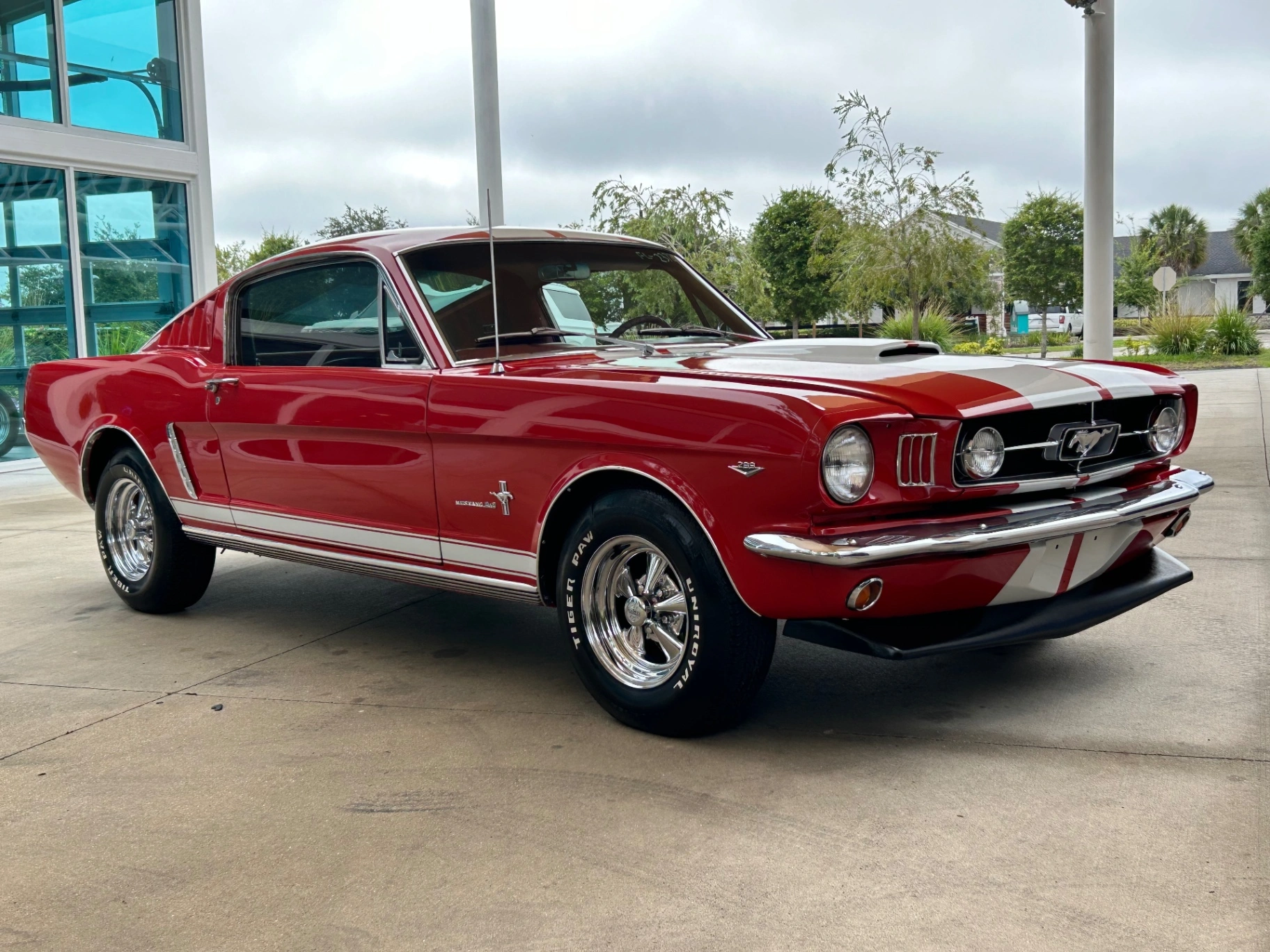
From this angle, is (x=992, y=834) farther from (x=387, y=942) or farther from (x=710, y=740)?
(x=387, y=942)

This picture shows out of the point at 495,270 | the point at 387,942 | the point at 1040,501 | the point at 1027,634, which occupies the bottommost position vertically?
the point at 387,942

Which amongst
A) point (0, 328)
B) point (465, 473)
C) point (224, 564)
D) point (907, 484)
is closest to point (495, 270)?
point (465, 473)

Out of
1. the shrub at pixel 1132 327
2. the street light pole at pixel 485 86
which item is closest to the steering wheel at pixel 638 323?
the street light pole at pixel 485 86

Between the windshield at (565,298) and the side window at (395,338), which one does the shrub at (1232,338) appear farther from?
the side window at (395,338)

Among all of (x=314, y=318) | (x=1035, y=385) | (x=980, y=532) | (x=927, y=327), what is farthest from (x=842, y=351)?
(x=927, y=327)

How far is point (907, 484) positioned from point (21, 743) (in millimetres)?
2725

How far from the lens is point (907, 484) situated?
3180 millimetres

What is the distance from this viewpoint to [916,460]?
10.4ft

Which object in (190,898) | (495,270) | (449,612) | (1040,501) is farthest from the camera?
(449,612)

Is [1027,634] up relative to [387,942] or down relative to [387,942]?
up

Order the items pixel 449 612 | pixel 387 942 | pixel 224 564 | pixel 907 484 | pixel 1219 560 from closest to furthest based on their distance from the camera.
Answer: pixel 387 942, pixel 907 484, pixel 449 612, pixel 1219 560, pixel 224 564

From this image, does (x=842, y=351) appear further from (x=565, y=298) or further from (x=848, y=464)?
(x=565, y=298)

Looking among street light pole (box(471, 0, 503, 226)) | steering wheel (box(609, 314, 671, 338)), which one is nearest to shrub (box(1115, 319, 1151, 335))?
street light pole (box(471, 0, 503, 226))

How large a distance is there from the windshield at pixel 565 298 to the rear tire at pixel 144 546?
183 cm
